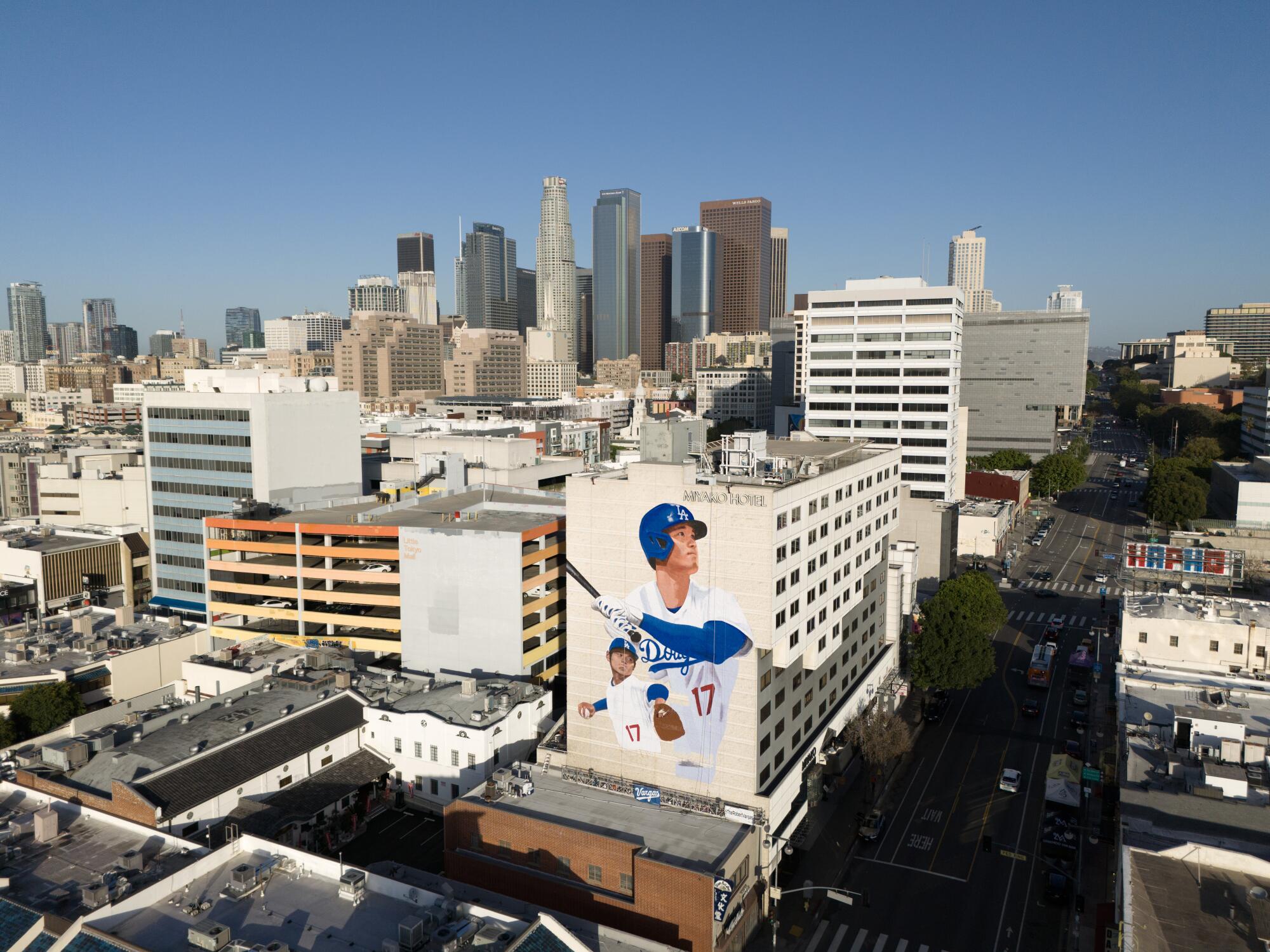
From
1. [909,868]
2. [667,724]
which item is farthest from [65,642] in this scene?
[909,868]

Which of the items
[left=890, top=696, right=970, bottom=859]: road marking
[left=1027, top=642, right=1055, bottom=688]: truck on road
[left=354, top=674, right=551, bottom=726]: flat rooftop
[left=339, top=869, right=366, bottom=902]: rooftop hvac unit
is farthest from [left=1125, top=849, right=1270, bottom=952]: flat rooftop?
[left=1027, top=642, right=1055, bottom=688]: truck on road

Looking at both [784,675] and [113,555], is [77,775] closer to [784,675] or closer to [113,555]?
[784,675]

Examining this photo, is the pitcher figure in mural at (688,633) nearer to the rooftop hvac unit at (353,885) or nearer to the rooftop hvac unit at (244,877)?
the rooftop hvac unit at (353,885)

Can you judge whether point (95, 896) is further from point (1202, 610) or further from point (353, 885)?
point (1202, 610)

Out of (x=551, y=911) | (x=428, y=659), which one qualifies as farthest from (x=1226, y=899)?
(x=428, y=659)

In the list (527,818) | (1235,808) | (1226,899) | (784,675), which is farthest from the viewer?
(784,675)

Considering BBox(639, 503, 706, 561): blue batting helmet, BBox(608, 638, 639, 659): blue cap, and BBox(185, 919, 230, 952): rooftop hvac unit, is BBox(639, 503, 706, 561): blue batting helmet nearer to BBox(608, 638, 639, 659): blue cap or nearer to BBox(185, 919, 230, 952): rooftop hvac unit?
BBox(608, 638, 639, 659): blue cap

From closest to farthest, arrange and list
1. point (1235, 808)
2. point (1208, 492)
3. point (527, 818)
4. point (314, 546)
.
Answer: point (1235, 808) → point (527, 818) → point (314, 546) → point (1208, 492)

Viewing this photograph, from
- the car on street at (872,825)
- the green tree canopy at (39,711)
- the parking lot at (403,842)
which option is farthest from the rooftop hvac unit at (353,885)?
the green tree canopy at (39,711)
